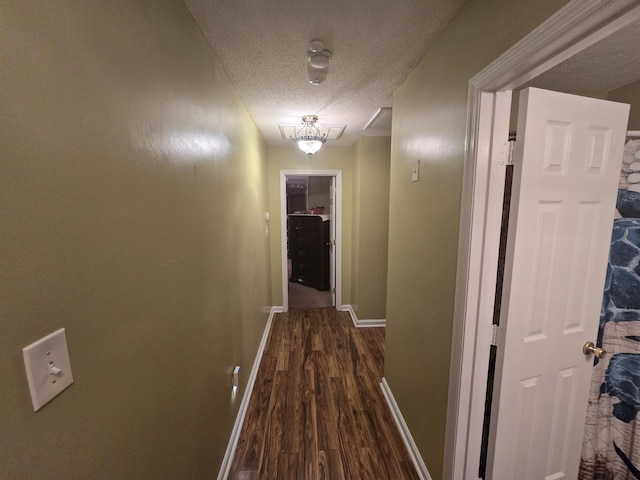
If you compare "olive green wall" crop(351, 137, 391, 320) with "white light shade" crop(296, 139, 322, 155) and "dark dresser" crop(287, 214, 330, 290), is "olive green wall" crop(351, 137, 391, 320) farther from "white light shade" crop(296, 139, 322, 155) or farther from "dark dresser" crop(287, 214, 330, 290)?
"dark dresser" crop(287, 214, 330, 290)

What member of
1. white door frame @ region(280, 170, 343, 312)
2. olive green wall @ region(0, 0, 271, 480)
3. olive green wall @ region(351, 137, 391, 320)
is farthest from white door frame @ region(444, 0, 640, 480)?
white door frame @ region(280, 170, 343, 312)

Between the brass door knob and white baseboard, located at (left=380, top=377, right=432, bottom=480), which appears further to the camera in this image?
white baseboard, located at (left=380, top=377, right=432, bottom=480)

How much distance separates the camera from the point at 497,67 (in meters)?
0.95

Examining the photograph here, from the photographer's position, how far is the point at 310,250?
16.5 ft

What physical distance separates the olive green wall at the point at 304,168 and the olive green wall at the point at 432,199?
5.58ft

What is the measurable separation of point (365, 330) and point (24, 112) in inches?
136

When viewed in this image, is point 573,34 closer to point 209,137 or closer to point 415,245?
point 415,245

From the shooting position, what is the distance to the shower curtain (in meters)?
1.37

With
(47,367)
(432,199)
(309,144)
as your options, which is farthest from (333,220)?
(47,367)

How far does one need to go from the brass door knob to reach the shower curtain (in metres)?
0.22

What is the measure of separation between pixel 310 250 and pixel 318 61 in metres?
3.72

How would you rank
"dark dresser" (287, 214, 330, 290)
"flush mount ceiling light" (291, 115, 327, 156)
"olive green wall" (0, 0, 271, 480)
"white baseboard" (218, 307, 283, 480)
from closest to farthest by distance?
"olive green wall" (0, 0, 271, 480) → "white baseboard" (218, 307, 283, 480) → "flush mount ceiling light" (291, 115, 327, 156) → "dark dresser" (287, 214, 330, 290)

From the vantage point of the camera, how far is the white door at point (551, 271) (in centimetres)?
108

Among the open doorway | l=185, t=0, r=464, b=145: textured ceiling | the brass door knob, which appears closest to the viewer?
l=185, t=0, r=464, b=145: textured ceiling
